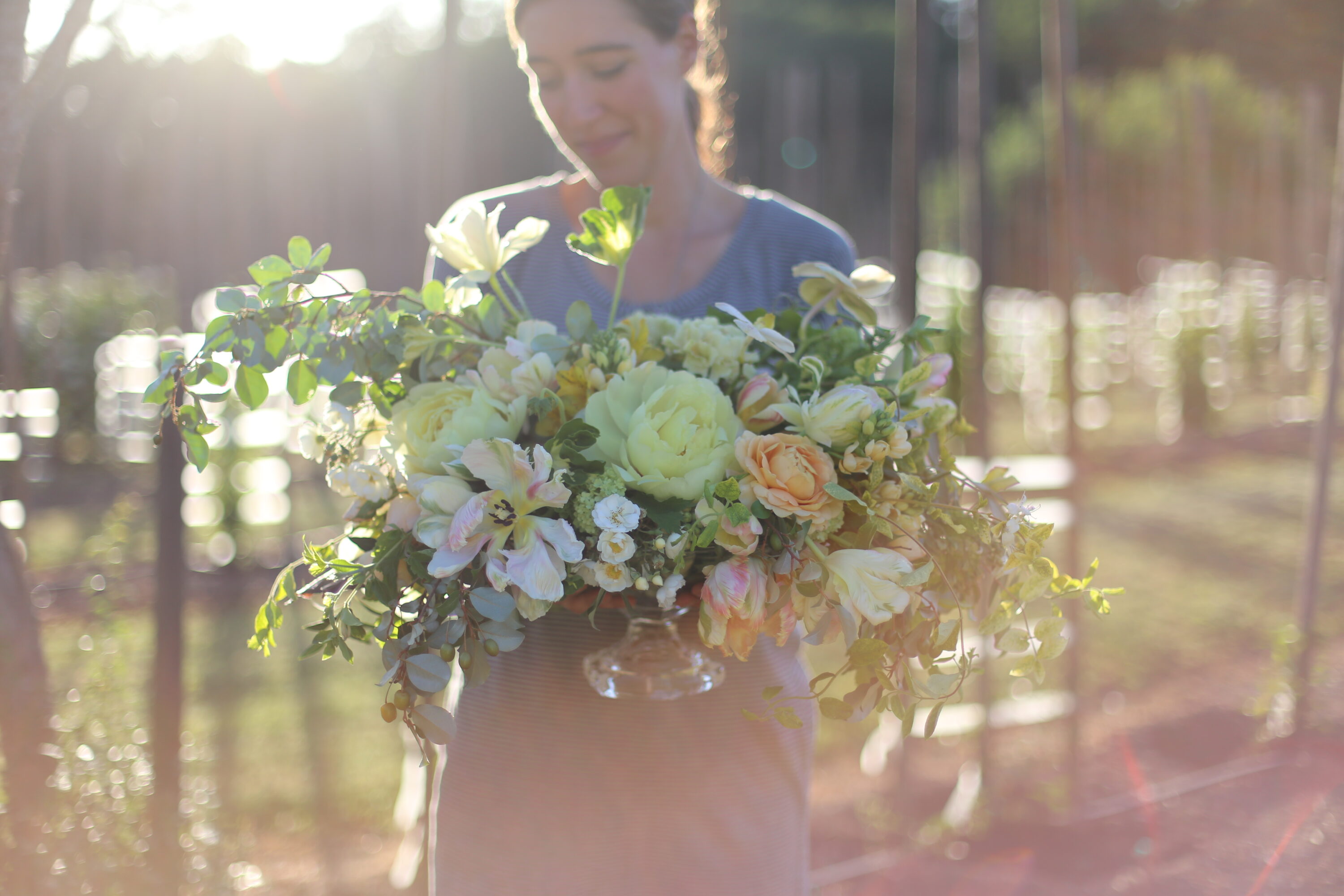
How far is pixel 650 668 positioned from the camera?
1.13 metres

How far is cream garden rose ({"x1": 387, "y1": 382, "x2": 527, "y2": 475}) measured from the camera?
955mm

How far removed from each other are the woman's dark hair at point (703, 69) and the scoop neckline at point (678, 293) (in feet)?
0.76

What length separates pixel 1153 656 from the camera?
3916mm

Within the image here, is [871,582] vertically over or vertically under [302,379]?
under

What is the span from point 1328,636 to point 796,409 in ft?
11.5

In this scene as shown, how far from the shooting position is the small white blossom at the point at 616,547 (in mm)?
876

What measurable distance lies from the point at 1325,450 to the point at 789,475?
1.83 metres

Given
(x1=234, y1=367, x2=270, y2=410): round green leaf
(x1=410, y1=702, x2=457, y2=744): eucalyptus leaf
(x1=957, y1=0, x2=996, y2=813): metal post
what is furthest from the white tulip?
(x1=957, y1=0, x2=996, y2=813): metal post

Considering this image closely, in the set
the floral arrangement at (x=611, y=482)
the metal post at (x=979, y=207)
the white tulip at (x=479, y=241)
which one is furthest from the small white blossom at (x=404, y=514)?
the metal post at (x=979, y=207)

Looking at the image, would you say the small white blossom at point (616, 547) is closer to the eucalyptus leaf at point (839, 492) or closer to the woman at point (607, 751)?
the eucalyptus leaf at point (839, 492)

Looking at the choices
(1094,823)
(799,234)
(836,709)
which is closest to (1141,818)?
(1094,823)

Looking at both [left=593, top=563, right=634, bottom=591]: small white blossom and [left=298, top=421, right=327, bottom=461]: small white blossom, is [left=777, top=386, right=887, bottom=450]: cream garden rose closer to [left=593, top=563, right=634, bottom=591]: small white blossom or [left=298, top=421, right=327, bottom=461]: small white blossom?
[left=593, top=563, right=634, bottom=591]: small white blossom

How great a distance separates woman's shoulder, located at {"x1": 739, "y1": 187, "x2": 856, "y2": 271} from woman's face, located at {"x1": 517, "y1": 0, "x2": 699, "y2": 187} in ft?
0.63

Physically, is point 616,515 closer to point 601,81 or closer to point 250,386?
point 250,386
